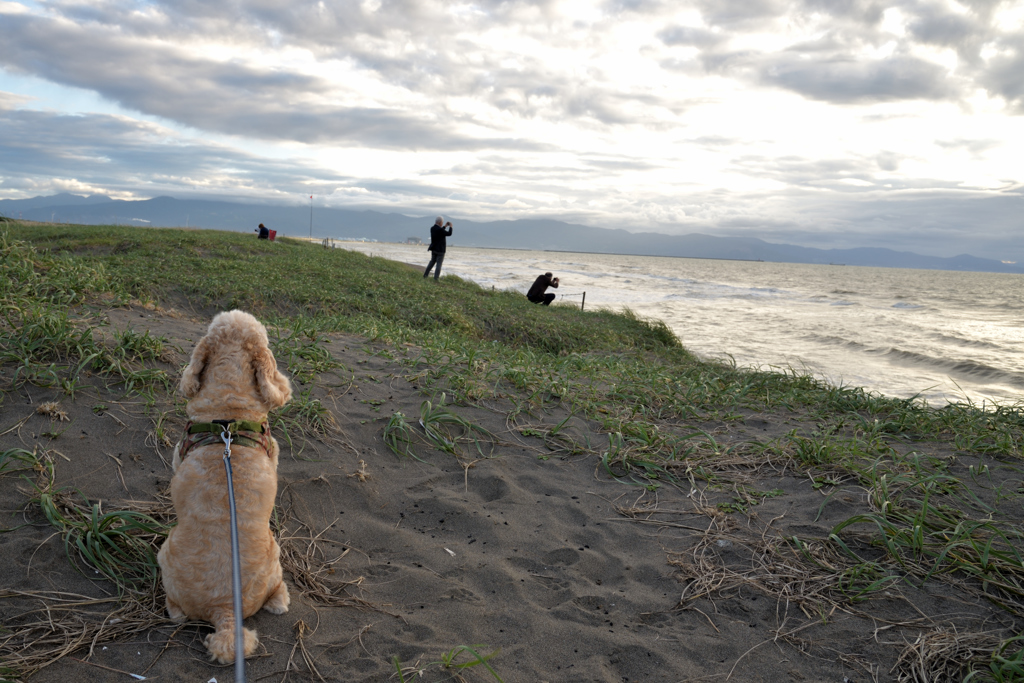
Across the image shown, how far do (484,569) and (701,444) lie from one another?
2459 millimetres

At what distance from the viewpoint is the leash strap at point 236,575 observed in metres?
1.77

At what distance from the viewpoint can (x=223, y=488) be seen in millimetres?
2383

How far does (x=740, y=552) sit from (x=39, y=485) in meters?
4.22

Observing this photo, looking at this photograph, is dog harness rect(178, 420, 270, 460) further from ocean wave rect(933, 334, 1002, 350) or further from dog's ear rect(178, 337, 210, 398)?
ocean wave rect(933, 334, 1002, 350)

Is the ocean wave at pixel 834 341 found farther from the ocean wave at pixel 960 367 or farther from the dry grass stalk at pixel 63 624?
the dry grass stalk at pixel 63 624

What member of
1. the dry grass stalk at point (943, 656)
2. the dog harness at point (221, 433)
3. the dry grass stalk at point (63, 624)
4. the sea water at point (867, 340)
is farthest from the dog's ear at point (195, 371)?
the sea water at point (867, 340)

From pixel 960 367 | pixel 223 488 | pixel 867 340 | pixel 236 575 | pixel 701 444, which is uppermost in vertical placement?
pixel 223 488

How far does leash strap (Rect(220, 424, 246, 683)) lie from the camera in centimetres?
177

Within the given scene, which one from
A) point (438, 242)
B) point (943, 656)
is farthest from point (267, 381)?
point (438, 242)

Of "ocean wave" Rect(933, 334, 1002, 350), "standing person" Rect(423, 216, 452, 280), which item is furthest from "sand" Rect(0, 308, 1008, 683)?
"ocean wave" Rect(933, 334, 1002, 350)

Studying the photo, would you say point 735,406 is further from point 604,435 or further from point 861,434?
point 604,435

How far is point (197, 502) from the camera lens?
235 centimetres

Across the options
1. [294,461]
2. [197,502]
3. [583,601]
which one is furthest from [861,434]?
[197,502]

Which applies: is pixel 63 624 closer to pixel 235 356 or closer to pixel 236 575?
pixel 236 575
